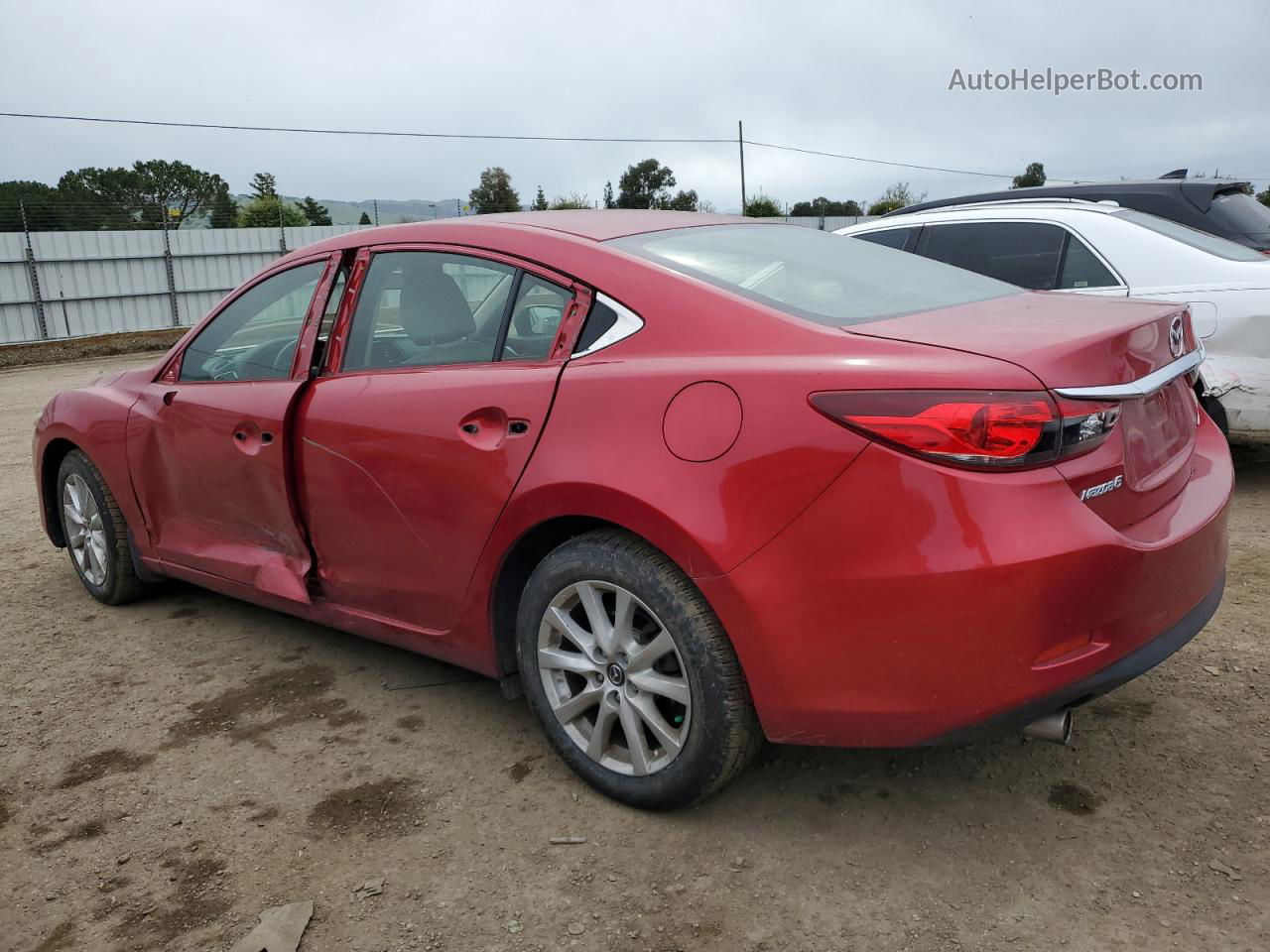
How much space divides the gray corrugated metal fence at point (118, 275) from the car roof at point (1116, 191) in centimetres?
1650

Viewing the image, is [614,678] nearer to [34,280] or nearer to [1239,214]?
[1239,214]

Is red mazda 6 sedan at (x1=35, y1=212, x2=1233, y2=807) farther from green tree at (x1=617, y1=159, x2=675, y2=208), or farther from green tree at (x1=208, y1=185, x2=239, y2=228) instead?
green tree at (x1=617, y1=159, x2=675, y2=208)

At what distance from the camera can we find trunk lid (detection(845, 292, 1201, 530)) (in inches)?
83.7

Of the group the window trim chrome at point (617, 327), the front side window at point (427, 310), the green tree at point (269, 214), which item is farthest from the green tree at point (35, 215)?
the window trim chrome at point (617, 327)

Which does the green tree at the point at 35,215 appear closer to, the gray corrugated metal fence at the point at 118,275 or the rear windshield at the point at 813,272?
the gray corrugated metal fence at the point at 118,275

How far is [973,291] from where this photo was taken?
295cm

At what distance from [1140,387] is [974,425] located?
0.52 metres

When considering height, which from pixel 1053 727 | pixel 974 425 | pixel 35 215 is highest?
pixel 35 215

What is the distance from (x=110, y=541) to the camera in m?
4.27

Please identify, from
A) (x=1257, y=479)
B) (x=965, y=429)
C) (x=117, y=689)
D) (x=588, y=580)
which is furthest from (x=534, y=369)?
(x=1257, y=479)

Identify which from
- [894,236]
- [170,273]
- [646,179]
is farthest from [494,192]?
[894,236]

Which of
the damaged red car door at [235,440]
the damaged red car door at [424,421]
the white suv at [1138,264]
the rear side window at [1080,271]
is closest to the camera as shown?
the damaged red car door at [424,421]

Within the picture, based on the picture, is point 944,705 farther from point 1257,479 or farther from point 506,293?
point 1257,479

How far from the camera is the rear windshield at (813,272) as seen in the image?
2.56 meters
